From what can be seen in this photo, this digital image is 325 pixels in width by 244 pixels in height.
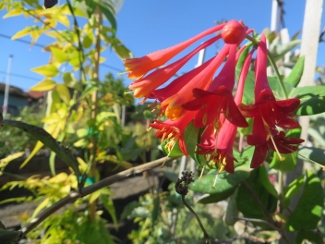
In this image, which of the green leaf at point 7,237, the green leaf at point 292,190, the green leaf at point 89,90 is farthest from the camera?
the green leaf at point 89,90

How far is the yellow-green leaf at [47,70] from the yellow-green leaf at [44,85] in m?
0.02

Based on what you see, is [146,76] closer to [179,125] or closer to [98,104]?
[179,125]

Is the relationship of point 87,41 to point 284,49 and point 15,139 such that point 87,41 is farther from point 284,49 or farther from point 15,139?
point 15,139

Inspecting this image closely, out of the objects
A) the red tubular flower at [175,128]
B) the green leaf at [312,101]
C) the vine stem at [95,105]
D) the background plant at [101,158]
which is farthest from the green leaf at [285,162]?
the vine stem at [95,105]

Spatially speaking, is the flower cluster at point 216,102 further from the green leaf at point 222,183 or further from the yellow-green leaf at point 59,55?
the yellow-green leaf at point 59,55

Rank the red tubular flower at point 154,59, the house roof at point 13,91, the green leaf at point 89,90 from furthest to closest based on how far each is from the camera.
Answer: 1. the house roof at point 13,91
2. the green leaf at point 89,90
3. the red tubular flower at point 154,59

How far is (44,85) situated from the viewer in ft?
2.67

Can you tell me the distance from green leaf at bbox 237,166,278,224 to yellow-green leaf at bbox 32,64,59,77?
53 centimetres

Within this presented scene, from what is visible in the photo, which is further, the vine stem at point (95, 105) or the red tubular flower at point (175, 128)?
the vine stem at point (95, 105)

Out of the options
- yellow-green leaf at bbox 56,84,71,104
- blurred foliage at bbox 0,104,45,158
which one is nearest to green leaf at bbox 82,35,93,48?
yellow-green leaf at bbox 56,84,71,104

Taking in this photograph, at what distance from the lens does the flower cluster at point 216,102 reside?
310mm

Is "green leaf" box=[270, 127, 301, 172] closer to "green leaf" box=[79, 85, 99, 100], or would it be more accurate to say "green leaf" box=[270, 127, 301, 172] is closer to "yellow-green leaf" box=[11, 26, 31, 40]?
"green leaf" box=[79, 85, 99, 100]

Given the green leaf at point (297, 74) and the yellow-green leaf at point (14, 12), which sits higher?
the yellow-green leaf at point (14, 12)

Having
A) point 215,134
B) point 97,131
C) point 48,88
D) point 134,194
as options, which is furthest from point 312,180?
point 134,194
